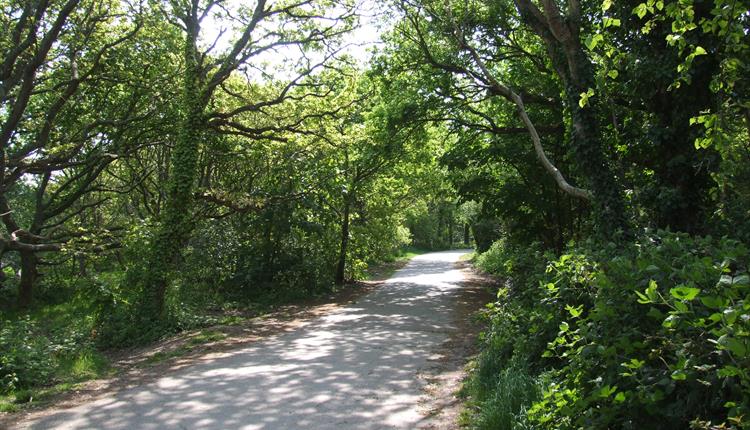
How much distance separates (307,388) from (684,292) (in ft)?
17.1

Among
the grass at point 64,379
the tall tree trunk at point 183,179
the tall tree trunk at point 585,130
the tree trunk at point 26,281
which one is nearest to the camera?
the grass at point 64,379

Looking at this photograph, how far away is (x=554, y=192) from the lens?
54.1ft

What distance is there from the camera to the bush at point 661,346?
8.51 feet

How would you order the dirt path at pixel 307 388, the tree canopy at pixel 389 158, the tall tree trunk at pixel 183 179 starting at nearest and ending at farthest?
the tree canopy at pixel 389 158, the dirt path at pixel 307 388, the tall tree trunk at pixel 183 179

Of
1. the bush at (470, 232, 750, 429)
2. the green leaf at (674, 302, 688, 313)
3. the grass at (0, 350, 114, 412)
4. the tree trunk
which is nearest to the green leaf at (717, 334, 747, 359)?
the bush at (470, 232, 750, 429)

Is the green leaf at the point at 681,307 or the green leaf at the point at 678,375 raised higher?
the green leaf at the point at 681,307

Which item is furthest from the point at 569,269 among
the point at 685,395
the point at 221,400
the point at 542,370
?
Answer: the point at 221,400

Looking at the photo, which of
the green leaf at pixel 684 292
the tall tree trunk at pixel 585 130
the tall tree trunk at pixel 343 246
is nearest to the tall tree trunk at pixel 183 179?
the tall tree trunk at pixel 585 130

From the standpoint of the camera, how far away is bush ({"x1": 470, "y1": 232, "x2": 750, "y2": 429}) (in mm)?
2594

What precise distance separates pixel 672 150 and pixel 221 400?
7942mm

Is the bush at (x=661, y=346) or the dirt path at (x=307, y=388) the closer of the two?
the bush at (x=661, y=346)

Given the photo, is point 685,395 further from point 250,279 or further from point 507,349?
point 250,279

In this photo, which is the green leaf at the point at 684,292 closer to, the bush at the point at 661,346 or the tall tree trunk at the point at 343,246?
the bush at the point at 661,346

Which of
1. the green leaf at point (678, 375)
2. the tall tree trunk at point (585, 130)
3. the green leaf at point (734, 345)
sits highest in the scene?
the tall tree trunk at point (585, 130)
